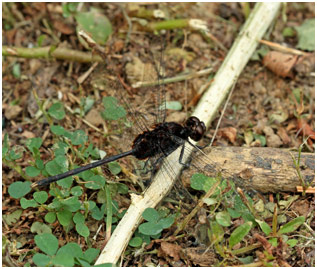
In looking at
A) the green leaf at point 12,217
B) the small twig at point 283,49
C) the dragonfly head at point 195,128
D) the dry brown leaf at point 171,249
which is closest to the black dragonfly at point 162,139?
the dragonfly head at point 195,128

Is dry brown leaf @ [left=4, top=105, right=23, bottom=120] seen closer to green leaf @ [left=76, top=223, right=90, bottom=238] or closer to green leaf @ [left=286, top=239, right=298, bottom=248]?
green leaf @ [left=76, top=223, right=90, bottom=238]

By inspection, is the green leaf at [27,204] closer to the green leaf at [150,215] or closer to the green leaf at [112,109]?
the green leaf at [150,215]

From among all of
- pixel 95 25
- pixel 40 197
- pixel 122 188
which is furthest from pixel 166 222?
pixel 95 25

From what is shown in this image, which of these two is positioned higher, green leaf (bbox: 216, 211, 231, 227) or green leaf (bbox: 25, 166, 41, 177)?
green leaf (bbox: 216, 211, 231, 227)

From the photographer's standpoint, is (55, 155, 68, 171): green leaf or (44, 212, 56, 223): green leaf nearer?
(44, 212, 56, 223): green leaf

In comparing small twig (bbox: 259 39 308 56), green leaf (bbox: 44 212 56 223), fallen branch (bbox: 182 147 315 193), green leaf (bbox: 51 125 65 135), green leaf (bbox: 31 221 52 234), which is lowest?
green leaf (bbox: 31 221 52 234)

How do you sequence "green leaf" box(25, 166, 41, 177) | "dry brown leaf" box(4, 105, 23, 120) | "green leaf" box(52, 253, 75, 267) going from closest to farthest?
"green leaf" box(52, 253, 75, 267), "green leaf" box(25, 166, 41, 177), "dry brown leaf" box(4, 105, 23, 120)

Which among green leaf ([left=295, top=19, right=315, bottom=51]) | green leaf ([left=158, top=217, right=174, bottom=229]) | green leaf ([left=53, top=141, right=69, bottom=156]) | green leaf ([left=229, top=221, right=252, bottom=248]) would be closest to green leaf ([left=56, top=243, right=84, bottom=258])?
green leaf ([left=158, top=217, right=174, bottom=229])

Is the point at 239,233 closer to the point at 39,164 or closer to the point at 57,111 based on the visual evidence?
the point at 39,164
